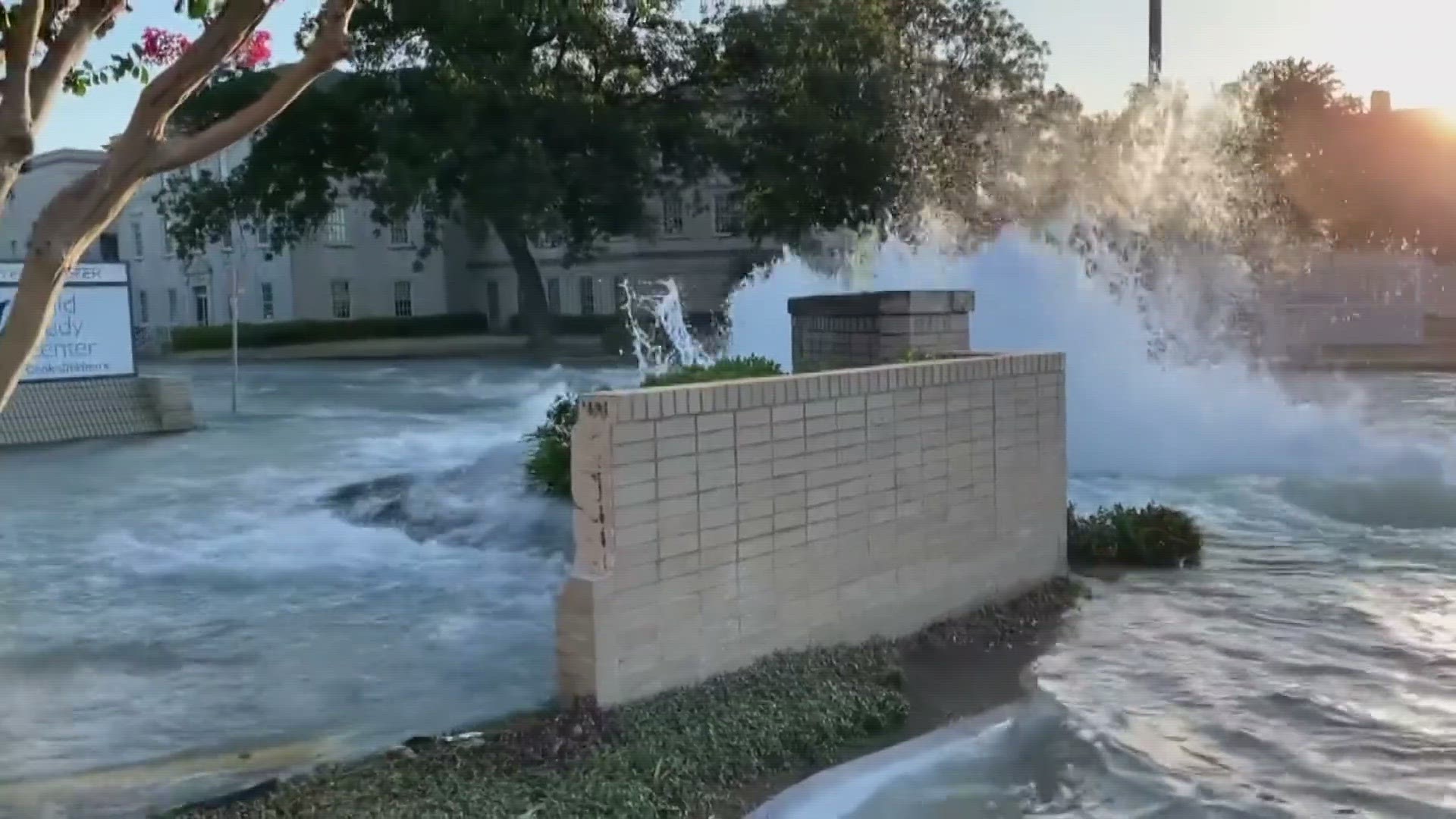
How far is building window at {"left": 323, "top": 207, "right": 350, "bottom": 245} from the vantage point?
51.6 meters

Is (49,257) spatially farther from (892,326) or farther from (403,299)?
(403,299)

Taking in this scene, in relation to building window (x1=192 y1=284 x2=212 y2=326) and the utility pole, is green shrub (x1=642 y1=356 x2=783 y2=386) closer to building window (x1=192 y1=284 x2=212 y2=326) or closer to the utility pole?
the utility pole

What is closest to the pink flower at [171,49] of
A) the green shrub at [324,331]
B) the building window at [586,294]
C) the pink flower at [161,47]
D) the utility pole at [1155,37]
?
the pink flower at [161,47]

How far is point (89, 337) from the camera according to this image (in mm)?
15969

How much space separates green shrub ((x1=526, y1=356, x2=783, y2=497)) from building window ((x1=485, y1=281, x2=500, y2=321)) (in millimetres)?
44062

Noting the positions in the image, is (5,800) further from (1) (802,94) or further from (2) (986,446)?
(1) (802,94)

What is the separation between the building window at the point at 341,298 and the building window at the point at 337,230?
1.36 meters

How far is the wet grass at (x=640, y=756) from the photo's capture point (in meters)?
Result: 4.66

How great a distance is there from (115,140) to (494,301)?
2022 inches

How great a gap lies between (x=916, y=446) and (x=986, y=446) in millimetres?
721

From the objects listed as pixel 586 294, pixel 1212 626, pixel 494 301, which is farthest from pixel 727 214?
pixel 1212 626

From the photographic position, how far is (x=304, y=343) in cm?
4459

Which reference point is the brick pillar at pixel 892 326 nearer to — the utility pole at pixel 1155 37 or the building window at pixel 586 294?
the utility pole at pixel 1155 37

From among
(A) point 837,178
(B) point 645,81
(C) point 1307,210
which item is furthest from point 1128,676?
(C) point 1307,210
